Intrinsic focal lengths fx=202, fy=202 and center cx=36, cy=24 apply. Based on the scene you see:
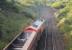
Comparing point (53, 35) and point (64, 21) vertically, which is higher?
point (64, 21)

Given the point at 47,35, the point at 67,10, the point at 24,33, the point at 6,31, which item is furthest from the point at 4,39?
the point at 47,35

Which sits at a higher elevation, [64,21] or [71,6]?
[71,6]

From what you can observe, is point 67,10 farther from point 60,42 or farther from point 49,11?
point 49,11

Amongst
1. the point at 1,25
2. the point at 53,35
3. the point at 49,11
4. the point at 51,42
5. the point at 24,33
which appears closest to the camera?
the point at 1,25

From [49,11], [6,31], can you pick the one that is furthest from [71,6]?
[49,11]

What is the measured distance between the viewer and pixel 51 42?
20.0m

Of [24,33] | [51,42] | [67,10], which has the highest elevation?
[67,10]

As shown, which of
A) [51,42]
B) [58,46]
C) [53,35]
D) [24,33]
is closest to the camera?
[24,33]

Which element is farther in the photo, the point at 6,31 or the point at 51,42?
the point at 51,42

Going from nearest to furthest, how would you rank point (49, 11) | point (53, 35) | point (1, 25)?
point (1, 25) → point (53, 35) → point (49, 11)

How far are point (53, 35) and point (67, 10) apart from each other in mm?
7122

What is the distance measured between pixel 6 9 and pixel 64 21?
6372 millimetres

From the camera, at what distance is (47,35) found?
2289 cm

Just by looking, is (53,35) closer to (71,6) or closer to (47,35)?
(47,35)
